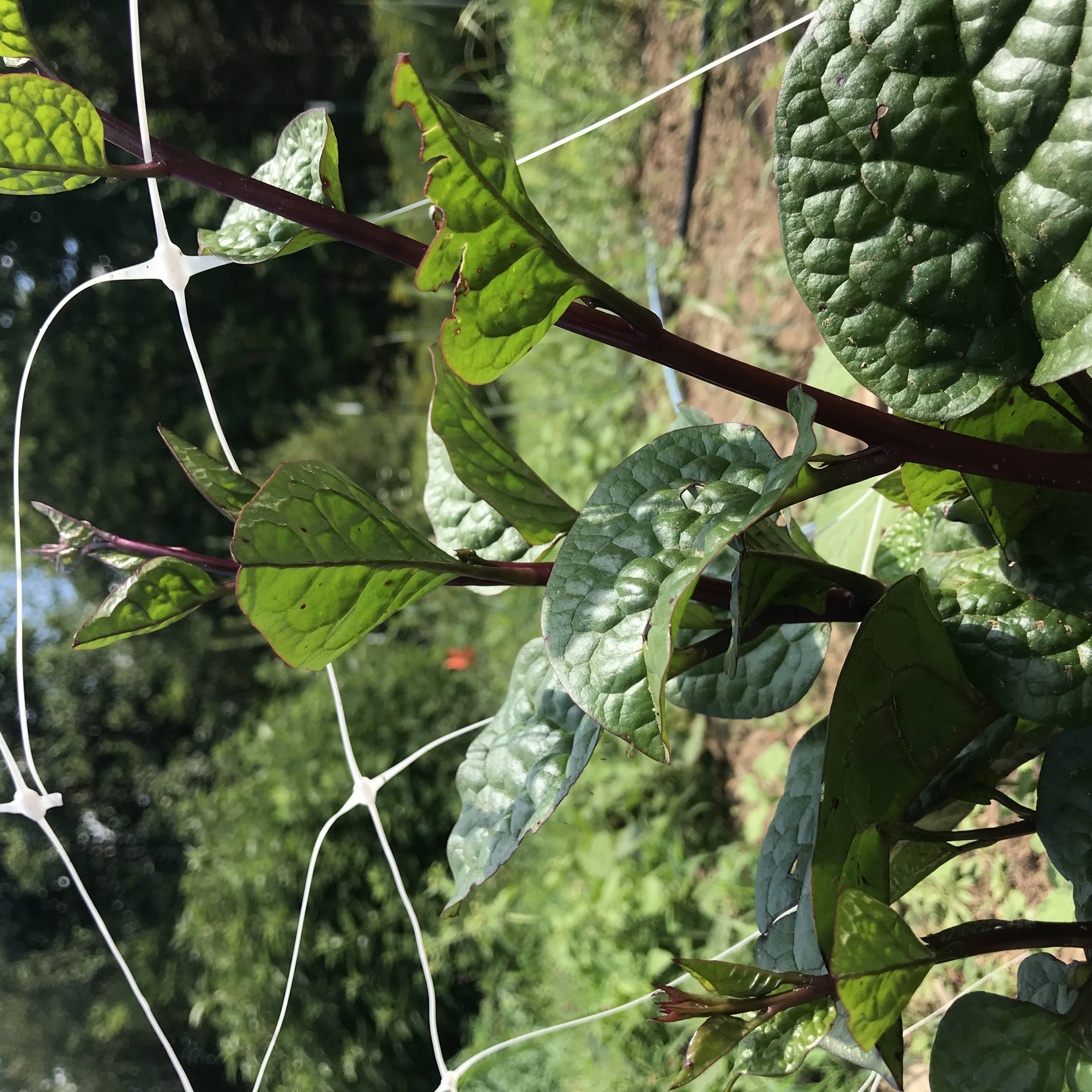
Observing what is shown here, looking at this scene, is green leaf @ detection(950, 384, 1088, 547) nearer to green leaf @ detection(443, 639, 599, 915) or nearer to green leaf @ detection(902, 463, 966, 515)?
green leaf @ detection(902, 463, 966, 515)

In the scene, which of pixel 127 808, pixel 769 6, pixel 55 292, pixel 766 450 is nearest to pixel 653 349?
pixel 766 450

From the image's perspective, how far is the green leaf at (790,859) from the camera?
15.0 inches

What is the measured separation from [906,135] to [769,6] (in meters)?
1.30

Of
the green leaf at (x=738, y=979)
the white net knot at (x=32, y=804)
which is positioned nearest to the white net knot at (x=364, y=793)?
the white net knot at (x=32, y=804)

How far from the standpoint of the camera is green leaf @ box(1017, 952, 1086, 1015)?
1.13ft

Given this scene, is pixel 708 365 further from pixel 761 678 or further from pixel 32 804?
pixel 32 804

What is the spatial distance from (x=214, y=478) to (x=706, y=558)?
22 cm

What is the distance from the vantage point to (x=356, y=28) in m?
4.86

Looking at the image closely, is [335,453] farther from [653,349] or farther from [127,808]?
[653,349]

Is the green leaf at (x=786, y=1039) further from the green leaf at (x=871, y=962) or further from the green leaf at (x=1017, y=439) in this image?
the green leaf at (x=1017, y=439)

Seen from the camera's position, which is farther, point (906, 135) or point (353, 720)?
point (353, 720)

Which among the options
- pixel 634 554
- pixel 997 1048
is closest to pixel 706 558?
pixel 634 554

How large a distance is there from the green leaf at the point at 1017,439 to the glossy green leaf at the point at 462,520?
24 cm

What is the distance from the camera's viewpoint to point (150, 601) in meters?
0.33
